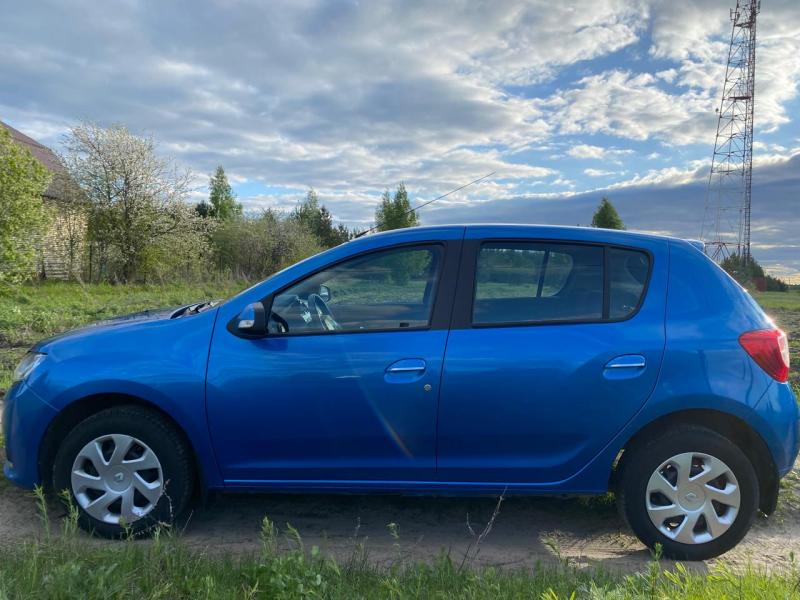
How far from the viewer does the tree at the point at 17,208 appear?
14500 mm

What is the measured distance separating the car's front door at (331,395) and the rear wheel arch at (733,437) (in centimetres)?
→ 115

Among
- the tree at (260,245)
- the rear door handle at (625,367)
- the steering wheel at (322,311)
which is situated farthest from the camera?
the tree at (260,245)

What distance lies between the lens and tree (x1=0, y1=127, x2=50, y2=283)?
14.5 metres

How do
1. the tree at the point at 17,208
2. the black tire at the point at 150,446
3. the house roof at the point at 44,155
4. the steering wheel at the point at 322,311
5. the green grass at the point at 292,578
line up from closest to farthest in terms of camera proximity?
the green grass at the point at 292,578
the black tire at the point at 150,446
the steering wheel at the point at 322,311
the tree at the point at 17,208
the house roof at the point at 44,155

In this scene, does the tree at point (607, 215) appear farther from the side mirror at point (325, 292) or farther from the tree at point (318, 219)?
the side mirror at point (325, 292)

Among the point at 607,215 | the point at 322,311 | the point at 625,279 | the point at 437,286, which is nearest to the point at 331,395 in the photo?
the point at 322,311

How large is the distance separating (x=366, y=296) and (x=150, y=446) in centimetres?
147

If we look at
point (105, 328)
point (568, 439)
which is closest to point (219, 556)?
point (105, 328)

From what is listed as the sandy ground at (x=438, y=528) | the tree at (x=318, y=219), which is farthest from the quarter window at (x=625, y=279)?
the tree at (x=318, y=219)

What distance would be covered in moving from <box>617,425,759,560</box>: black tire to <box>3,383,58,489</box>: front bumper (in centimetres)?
324

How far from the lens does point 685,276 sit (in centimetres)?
344

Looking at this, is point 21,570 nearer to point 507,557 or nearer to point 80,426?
point 80,426

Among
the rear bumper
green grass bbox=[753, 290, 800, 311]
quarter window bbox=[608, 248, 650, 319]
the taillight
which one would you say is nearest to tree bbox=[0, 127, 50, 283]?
quarter window bbox=[608, 248, 650, 319]

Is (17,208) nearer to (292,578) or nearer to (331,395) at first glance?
(331,395)
